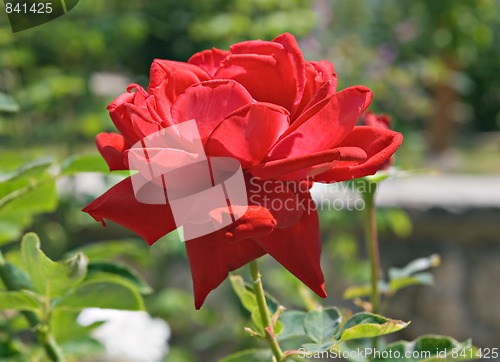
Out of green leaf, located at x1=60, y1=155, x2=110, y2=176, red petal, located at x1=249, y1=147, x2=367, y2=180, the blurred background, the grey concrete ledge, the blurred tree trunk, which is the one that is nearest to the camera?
red petal, located at x1=249, y1=147, x2=367, y2=180

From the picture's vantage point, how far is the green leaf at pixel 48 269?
47 centimetres

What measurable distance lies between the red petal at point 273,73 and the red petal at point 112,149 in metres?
0.07

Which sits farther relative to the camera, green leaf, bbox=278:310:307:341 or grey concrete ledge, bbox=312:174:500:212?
grey concrete ledge, bbox=312:174:500:212

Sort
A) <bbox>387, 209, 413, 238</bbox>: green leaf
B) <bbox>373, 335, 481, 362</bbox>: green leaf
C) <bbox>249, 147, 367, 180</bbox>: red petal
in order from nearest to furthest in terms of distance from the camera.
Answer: <bbox>249, 147, 367, 180</bbox>: red petal < <bbox>373, 335, 481, 362</bbox>: green leaf < <bbox>387, 209, 413, 238</bbox>: green leaf

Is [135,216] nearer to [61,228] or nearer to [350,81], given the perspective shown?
[61,228]

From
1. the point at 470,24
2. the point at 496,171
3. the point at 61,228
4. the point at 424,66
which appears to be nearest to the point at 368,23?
the point at 470,24

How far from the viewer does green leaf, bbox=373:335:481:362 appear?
1.54 feet

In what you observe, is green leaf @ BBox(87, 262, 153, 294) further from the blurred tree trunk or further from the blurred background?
the blurred tree trunk

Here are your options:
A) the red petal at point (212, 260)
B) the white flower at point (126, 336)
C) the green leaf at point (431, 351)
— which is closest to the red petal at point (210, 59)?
the red petal at point (212, 260)

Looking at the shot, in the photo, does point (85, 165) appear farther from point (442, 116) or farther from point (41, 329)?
point (442, 116)

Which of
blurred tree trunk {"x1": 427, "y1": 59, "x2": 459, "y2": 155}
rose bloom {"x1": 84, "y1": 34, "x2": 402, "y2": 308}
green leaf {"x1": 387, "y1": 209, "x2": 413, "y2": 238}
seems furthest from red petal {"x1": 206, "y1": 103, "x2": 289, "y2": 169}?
blurred tree trunk {"x1": 427, "y1": 59, "x2": 459, "y2": 155}

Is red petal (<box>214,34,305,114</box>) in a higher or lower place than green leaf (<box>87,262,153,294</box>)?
higher

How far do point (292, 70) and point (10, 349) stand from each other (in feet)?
1.09

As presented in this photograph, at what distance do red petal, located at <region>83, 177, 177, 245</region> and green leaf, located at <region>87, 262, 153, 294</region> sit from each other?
20cm
